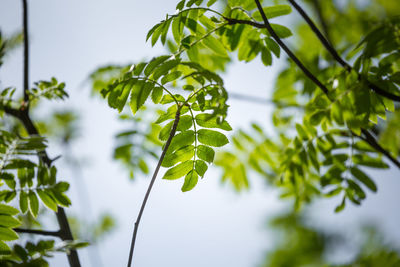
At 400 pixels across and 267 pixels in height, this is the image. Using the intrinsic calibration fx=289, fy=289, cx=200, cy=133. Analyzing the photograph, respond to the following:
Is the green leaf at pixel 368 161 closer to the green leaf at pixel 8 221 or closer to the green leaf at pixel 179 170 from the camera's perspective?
the green leaf at pixel 179 170

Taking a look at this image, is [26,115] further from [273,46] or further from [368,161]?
[368,161]

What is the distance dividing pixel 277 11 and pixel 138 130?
137 cm

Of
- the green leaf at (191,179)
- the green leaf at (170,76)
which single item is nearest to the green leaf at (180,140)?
the green leaf at (191,179)

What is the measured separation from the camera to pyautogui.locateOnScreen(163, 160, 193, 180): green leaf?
46.8 inches

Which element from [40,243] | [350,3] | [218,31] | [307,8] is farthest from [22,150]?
[350,3]

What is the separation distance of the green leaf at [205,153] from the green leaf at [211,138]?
2cm

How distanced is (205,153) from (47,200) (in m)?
0.74

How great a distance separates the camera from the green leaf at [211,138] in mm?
1188

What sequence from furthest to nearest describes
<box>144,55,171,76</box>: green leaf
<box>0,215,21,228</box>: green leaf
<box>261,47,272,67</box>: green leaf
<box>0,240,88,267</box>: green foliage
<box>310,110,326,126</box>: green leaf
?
<box>261,47,272,67</box>: green leaf, <box>310,110,326,126</box>: green leaf, <box>144,55,171,76</box>: green leaf, <box>0,215,21,228</box>: green leaf, <box>0,240,88,267</box>: green foliage

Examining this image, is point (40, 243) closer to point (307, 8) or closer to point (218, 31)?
point (218, 31)

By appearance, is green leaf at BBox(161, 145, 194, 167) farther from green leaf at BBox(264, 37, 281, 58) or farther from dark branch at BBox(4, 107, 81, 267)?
green leaf at BBox(264, 37, 281, 58)

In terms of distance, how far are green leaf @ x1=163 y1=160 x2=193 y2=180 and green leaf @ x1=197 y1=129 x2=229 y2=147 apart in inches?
4.2

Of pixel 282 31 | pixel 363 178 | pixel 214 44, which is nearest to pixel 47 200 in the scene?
pixel 214 44

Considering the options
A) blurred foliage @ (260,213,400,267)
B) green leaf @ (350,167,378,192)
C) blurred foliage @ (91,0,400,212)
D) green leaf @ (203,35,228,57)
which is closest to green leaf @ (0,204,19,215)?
blurred foliage @ (91,0,400,212)
